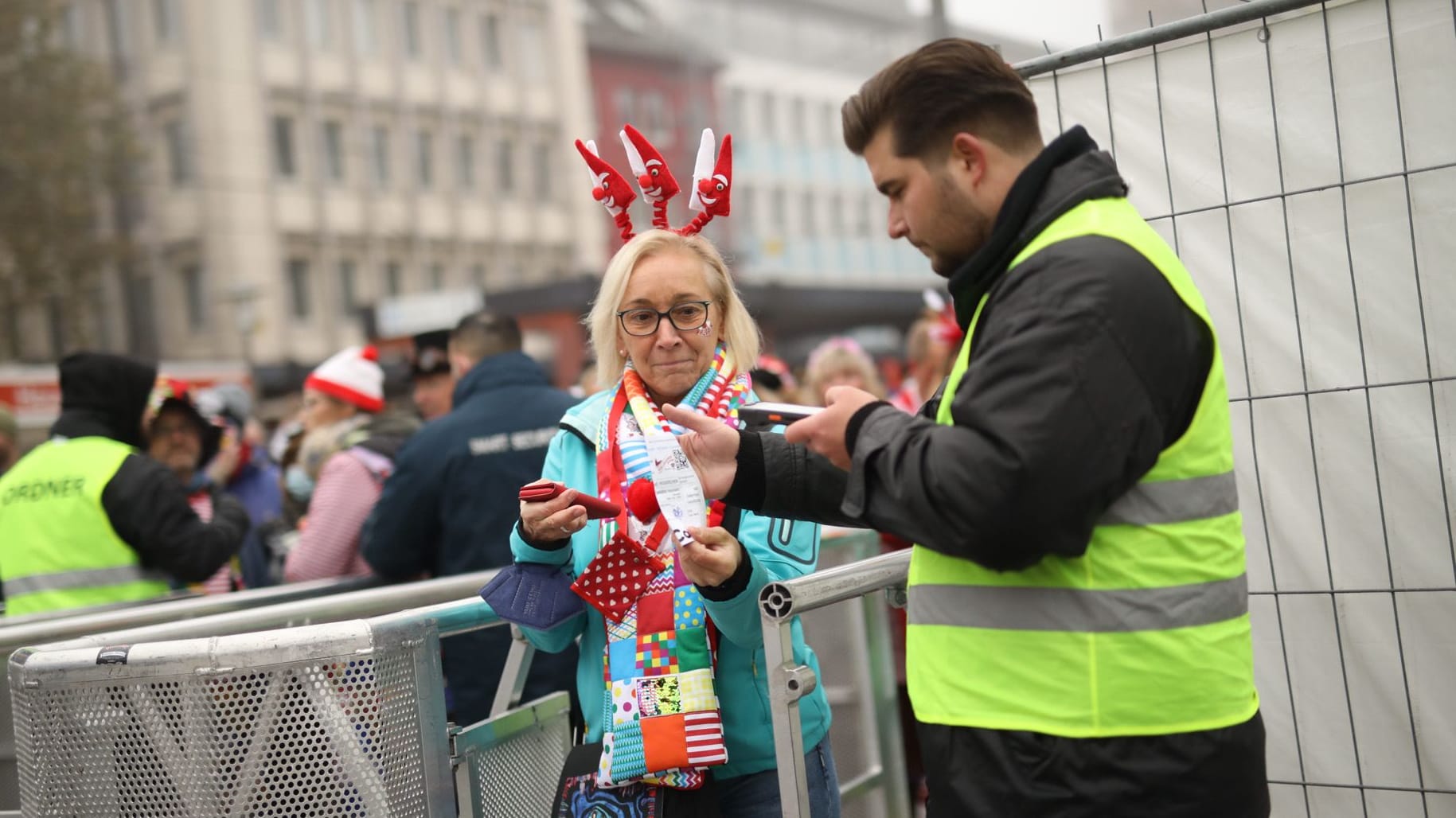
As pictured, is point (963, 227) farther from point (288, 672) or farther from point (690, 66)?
point (690, 66)

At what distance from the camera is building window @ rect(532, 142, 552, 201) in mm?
42188

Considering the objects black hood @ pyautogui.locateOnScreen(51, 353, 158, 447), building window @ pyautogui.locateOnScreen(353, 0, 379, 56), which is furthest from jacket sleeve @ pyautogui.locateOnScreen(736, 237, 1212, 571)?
A: building window @ pyautogui.locateOnScreen(353, 0, 379, 56)

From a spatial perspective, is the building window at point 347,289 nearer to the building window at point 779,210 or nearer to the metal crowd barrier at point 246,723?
the building window at point 779,210

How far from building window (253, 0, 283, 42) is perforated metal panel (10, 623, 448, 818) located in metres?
36.6

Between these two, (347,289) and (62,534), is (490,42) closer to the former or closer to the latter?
(347,289)

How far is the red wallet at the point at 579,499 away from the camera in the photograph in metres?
2.49

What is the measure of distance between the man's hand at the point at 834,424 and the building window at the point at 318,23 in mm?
38092

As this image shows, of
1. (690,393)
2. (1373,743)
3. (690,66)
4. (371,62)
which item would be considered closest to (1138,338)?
(690,393)

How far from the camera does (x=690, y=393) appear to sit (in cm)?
279

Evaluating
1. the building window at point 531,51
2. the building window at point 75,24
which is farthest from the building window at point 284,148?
the building window at point 531,51

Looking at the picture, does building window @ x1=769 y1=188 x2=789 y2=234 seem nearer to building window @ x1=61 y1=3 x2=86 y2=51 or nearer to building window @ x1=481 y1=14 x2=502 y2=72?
building window @ x1=481 y1=14 x2=502 y2=72

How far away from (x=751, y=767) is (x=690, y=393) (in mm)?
748

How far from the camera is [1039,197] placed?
1.98m

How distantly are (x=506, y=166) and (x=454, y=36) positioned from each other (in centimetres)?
409
